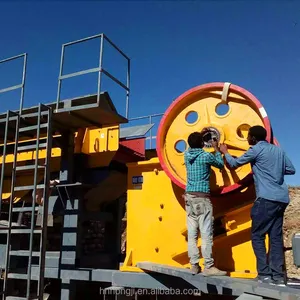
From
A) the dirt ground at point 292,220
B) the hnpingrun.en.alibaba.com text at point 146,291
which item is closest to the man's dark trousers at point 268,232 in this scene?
the hnpingrun.en.alibaba.com text at point 146,291

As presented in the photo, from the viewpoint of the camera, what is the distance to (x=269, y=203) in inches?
151

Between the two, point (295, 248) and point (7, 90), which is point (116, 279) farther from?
point (7, 90)

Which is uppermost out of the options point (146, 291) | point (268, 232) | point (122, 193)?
point (122, 193)

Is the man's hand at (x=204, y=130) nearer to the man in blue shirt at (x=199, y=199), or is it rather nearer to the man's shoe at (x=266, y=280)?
the man in blue shirt at (x=199, y=199)

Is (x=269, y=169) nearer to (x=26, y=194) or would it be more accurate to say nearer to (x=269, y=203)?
(x=269, y=203)

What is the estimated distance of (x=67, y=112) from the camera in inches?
202

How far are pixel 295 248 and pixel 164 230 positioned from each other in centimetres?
183

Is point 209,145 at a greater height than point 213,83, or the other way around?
point 213,83

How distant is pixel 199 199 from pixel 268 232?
0.79 metres

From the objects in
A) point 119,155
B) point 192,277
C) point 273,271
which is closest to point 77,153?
point 119,155

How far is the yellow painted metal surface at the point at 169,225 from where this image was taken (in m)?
4.43

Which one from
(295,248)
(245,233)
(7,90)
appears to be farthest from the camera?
(7,90)

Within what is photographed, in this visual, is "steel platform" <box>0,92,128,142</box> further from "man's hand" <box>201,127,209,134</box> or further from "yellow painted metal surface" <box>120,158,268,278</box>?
"man's hand" <box>201,127,209,134</box>

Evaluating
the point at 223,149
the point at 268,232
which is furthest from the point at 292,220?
the point at 268,232
